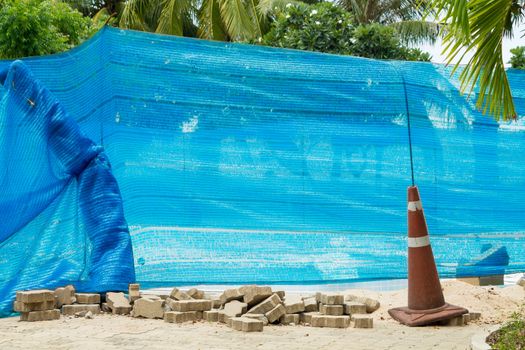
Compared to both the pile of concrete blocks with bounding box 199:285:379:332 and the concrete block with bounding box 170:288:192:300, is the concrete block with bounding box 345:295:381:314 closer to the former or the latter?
the pile of concrete blocks with bounding box 199:285:379:332

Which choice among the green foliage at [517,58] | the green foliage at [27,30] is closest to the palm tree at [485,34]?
the green foliage at [27,30]

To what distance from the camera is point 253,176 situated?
733cm

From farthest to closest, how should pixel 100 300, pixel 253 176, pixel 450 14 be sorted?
1. pixel 253 176
2. pixel 100 300
3. pixel 450 14

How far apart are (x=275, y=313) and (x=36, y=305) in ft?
6.18

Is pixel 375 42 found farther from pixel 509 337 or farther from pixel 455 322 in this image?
pixel 509 337

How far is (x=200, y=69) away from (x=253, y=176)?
107 centimetres

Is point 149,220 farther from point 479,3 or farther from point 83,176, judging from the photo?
point 479,3

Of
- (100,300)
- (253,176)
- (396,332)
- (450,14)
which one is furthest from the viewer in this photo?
(253,176)

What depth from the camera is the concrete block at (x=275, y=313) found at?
6.30 m

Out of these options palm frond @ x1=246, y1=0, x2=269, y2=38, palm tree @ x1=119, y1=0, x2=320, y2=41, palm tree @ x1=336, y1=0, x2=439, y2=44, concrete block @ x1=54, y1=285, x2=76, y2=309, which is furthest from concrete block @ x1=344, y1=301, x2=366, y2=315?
palm tree @ x1=336, y1=0, x2=439, y2=44

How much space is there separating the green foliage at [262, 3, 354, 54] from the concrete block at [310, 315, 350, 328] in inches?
329

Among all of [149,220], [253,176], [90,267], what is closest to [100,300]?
[90,267]

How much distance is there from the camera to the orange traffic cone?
629cm

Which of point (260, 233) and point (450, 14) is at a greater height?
point (450, 14)
